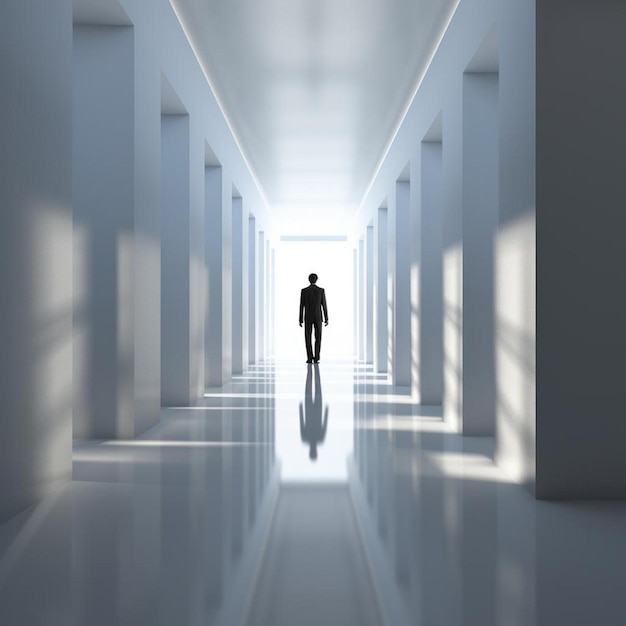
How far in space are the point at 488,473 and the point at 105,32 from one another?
5460 millimetres

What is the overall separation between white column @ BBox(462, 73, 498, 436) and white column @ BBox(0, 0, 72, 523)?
4.30 m

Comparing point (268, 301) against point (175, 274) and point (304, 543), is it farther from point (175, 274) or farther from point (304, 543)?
point (304, 543)

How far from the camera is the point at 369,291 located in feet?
75.5

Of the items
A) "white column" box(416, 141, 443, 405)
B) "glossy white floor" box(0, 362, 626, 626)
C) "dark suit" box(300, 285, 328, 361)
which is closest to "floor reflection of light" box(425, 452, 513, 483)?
"glossy white floor" box(0, 362, 626, 626)

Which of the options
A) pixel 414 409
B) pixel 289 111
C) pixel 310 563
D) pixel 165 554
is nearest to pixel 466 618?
pixel 310 563

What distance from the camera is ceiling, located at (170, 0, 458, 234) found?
949 centimetres

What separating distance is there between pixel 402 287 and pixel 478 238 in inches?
259

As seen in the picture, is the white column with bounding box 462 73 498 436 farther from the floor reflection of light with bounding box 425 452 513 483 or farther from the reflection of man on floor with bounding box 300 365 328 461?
the reflection of man on floor with bounding box 300 365 328 461

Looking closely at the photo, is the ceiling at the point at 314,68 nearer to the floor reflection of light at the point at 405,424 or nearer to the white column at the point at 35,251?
the white column at the point at 35,251

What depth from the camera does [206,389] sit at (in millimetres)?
13844

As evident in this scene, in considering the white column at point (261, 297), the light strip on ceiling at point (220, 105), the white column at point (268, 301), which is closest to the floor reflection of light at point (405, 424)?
the light strip on ceiling at point (220, 105)

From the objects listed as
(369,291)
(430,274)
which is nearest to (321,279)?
(369,291)

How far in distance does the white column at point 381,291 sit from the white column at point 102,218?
11.3 metres

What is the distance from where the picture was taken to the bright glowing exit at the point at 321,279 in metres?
38.8
